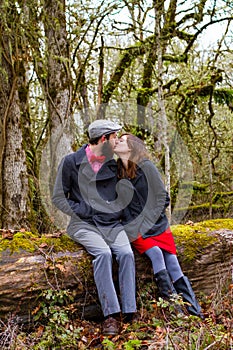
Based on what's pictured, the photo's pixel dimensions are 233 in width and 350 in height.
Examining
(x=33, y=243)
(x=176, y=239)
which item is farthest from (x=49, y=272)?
(x=176, y=239)

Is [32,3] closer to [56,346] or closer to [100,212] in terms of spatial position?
[100,212]

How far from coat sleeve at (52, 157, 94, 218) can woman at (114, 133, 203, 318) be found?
0.46m

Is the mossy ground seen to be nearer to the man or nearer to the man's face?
the man

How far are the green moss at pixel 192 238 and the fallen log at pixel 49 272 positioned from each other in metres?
0.01

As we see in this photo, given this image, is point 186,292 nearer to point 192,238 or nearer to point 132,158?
point 192,238

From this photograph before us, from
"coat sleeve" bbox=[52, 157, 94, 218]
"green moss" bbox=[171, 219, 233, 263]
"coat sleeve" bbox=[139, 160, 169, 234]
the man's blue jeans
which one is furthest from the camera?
"green moss" bbox=[171, 219, 233, 263]

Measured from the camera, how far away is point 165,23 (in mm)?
9930

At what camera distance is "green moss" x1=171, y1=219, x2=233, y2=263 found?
16.8 ft

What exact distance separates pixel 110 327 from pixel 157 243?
1.05m

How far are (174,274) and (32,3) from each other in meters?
4.93

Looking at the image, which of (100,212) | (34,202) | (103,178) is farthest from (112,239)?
(34,202)

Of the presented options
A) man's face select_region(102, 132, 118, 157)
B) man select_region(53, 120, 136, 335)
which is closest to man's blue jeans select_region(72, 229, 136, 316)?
man select_region(53, 120, 136, 335)

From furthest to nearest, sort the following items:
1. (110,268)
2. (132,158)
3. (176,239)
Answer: (176,239), (132,158), (110,268)

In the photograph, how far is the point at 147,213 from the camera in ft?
15.3
